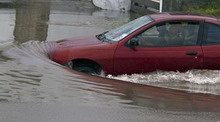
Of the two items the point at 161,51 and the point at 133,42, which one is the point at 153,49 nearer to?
the point at 161,51

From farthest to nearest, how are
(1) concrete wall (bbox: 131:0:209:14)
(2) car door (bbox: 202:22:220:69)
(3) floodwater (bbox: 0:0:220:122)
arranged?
(1) concrete wall (bbox: 131:0:209:14)
(2) car door (bbox: 202:22:220:69)
(3) floodwater (bbox: 0:0:220:122)

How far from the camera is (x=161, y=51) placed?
29.7 ft

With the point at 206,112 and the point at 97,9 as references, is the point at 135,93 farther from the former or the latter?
the point at 97,9

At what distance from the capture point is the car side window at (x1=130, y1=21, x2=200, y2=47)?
9.10 m

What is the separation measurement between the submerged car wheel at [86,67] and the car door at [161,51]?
13.3 inches

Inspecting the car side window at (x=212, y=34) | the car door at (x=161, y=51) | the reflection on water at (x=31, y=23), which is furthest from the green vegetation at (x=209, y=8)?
the car door at (x=161, y=51)

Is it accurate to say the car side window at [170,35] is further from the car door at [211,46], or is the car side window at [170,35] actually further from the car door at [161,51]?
the car door at [211,46]

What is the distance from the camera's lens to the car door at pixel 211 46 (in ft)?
29.8

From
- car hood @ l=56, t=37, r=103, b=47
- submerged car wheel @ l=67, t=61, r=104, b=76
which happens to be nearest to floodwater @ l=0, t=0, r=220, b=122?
submerged car wheel @ l=67, t=61, r=104, b=76

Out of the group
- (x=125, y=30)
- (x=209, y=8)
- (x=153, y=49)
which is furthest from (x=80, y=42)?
(x=209, y=8)

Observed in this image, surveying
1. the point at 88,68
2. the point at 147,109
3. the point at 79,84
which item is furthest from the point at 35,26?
the point at 147,109

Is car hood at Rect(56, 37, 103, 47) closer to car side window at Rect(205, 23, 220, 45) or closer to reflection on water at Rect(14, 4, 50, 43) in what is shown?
car side window at Rect(205, 23, 220, 45)

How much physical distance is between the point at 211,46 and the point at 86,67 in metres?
2.45

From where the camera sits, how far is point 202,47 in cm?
914
